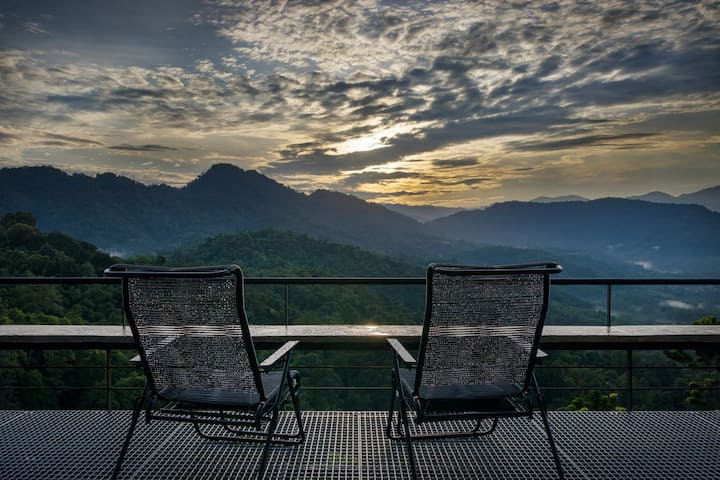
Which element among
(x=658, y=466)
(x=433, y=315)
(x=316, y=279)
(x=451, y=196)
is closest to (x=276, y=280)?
(x=316, y=279)

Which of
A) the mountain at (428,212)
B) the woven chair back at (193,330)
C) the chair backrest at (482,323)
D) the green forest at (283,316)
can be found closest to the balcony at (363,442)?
the chair backrest at (482,323)

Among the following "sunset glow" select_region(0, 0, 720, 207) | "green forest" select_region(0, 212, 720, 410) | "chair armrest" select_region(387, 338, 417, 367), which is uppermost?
"sunset glow" select_region(0, 0, 720, 207)

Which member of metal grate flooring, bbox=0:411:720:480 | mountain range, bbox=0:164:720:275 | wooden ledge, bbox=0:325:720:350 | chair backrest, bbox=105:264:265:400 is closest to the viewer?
chair backrest, bbox=105:264:265:400

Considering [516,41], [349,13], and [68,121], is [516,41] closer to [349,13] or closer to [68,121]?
[349,13]

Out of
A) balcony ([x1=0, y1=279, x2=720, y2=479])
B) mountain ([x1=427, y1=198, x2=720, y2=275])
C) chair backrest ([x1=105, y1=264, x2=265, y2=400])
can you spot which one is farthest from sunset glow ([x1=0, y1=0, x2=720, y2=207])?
mountain ([x1=427, y1=198, x2=720, y2=275])

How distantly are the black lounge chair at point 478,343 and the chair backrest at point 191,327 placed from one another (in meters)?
0.73

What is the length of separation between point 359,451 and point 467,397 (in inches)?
31.8

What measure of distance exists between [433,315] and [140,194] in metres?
56.8

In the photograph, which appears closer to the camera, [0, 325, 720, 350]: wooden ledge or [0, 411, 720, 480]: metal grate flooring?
[0, 411, 720, 480]: metal grate flooring

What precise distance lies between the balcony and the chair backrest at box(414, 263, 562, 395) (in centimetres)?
42

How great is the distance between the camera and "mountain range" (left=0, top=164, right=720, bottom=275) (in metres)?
46.6

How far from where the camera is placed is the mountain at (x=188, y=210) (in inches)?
1790

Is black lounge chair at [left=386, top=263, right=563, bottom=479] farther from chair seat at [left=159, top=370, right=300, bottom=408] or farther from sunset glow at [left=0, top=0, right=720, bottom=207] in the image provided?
sunset glow at [left=0, top=0, right=720, bottom=207]

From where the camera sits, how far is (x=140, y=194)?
52.9 metres
